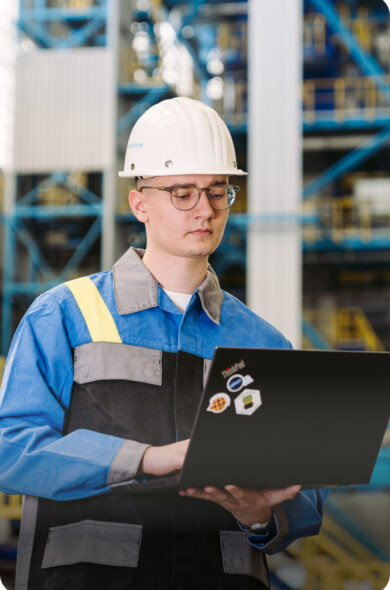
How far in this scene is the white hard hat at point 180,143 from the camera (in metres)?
2.37

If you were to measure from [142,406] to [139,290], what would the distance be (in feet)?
1.27

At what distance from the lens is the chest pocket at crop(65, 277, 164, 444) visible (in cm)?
228

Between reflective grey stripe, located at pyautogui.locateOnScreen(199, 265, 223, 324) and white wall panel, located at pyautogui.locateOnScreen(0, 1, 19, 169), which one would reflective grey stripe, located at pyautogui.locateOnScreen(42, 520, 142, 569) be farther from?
white wall panel, located at pyautogui.locateOnScreen(0, 1, 19, 169)

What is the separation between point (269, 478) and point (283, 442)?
0.41 feet

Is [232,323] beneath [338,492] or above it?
above

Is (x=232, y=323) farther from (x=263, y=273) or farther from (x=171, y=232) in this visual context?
(x=263, y=273)

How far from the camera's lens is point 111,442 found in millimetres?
2133

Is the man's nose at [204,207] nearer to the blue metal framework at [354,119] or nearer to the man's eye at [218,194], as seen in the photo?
the man's eye at [218,194]

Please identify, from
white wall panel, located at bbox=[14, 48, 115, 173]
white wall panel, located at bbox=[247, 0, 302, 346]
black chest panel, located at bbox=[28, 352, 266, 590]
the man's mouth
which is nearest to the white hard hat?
the man's mouth

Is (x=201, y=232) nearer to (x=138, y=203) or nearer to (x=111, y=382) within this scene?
(x=138, y=203)

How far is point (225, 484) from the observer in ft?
6.69

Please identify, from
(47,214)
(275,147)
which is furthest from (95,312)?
(47,214)

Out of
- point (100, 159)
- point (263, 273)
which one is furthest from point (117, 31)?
point (263, 273)

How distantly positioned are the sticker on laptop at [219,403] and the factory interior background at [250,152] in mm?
5120
